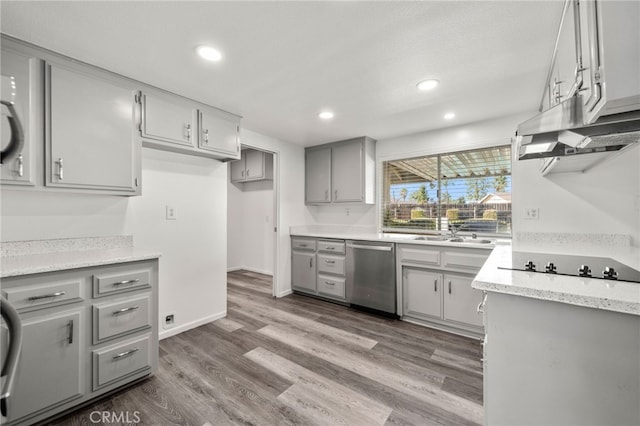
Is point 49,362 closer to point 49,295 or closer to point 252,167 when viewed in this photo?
point 49,295

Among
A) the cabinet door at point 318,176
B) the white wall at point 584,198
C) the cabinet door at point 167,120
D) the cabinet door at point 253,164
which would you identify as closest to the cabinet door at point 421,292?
the white wall at point 584,198

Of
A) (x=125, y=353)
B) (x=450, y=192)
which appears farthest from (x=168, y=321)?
(x=450, y=192)

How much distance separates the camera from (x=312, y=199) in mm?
4246

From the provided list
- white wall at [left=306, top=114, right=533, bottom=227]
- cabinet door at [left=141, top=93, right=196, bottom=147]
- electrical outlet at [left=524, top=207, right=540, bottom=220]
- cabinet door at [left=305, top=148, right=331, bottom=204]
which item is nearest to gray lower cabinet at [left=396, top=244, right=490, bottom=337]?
electrical outlet at [left=524, top=207, right=540, bottom=220]

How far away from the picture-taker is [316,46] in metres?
1.74

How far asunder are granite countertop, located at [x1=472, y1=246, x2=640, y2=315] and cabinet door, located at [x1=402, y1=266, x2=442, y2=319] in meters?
1.62

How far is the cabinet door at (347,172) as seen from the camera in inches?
149

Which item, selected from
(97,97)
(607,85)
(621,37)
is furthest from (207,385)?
(621,37)

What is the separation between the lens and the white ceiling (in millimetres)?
1437

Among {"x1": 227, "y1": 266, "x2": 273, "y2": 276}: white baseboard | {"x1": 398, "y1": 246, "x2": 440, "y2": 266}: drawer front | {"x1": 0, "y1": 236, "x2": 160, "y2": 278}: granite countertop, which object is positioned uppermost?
{"x1": 0, "y1": 236, "x2": 160, "y2": 278}: granite countertop

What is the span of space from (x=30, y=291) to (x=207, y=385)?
1.19 m

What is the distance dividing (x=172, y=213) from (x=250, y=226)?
278 centimetres

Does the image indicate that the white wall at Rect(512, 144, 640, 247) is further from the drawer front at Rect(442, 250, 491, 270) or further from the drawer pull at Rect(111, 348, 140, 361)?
the drawer pull at Rect(111, 348, 140, 361)

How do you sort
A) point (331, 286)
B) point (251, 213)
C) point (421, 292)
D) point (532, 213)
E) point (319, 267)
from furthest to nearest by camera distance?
point (251, 213)
point (319, 267)
point (331, 286)
point (421, 292)
point (532, 213)
